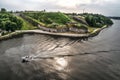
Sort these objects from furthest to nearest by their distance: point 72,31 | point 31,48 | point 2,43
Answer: point 72,31 → point 2,43 → point 31,48

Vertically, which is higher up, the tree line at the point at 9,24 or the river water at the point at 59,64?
the tree line at the point at 9,24

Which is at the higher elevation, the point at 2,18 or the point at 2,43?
the point at 2,18

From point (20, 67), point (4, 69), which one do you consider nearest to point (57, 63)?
point (20, 67)

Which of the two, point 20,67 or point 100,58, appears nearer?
point 20,67

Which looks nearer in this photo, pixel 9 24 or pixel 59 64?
pixel 59 64

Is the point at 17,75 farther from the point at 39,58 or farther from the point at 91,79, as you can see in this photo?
the point at 91,79

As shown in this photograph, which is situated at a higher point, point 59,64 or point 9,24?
point 9,24

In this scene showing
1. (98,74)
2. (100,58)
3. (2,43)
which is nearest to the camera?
(98,74)

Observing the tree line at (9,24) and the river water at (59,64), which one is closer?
the river water at (59,64)

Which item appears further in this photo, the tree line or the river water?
the tree line

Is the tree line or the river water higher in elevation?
the tree line
